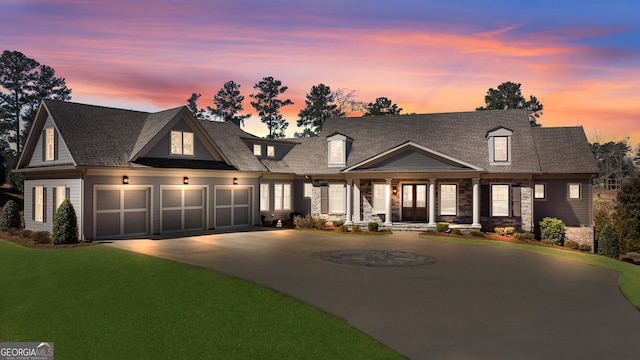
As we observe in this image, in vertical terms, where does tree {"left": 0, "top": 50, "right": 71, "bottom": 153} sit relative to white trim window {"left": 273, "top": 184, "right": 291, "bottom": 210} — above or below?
above

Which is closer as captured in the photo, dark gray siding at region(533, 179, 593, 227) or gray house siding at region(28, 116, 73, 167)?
gray house siding at region(28, 116, 73, 167)

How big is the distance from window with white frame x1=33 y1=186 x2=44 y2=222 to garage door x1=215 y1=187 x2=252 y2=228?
8.58 meters

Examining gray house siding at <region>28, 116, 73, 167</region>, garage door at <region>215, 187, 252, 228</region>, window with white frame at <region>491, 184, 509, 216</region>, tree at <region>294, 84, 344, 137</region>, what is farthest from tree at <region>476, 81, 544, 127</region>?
gray house siding at <region>28, 116, 73, 167</region>

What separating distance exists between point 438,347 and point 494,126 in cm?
2436

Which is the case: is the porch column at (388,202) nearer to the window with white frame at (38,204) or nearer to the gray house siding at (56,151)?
the gray house siding at (56,151)

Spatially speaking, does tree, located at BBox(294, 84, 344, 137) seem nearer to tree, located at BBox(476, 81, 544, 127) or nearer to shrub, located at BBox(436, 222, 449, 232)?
tree, located at BBox(476, 81, 544, 127)

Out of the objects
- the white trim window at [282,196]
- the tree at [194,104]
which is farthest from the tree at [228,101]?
the white trim window at [282,196]

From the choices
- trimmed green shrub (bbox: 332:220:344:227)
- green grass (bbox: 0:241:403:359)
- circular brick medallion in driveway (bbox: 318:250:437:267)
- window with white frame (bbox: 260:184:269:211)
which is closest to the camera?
green grass (bbox: 0:241:403:359)

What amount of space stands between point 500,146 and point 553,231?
5.77 metres

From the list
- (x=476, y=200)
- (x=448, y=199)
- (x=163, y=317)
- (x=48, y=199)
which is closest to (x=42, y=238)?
(x=48, y=199)

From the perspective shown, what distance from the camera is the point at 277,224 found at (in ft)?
91.8

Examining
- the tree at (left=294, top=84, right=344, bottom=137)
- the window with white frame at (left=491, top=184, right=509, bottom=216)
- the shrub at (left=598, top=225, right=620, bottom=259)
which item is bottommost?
the shrub at (left=598, top=225, right=620, bottom=259)

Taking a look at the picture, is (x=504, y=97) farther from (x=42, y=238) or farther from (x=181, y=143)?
(x=42, y=238)

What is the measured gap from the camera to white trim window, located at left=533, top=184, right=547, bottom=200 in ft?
90.8
